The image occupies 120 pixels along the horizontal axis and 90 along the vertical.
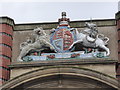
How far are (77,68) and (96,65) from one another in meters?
1.05

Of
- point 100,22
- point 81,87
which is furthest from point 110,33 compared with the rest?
point 81,87

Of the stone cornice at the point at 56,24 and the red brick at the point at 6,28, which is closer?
the stone cornice at the point at 56,24

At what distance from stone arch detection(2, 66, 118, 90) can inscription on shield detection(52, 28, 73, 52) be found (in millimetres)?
1544

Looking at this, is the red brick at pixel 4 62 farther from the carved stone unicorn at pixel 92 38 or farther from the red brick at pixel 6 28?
the carved stone unicorn at pixel 92 38

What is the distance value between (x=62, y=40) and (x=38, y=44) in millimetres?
1130

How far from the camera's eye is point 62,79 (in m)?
13.4

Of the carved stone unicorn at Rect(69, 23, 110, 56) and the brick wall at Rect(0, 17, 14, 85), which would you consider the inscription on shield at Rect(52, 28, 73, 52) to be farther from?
the brick wall at Rect(0, 17, 14, 85)

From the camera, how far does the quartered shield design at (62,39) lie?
47.5 ft

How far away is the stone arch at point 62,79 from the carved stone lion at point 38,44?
1.62m

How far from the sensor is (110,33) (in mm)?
15102

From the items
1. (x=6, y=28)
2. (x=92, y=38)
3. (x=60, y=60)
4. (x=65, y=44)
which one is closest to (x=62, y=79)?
(x=60, y=60)

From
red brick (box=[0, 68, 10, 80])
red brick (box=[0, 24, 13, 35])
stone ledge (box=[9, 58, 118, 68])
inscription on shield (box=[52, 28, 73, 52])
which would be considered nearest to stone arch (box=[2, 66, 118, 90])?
stone ledge (box=[9, 58, 118, 68])

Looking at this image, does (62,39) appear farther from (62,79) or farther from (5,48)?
(5,48)

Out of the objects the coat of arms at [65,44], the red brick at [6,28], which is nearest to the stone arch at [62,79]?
the coat of arms at [65,44]
